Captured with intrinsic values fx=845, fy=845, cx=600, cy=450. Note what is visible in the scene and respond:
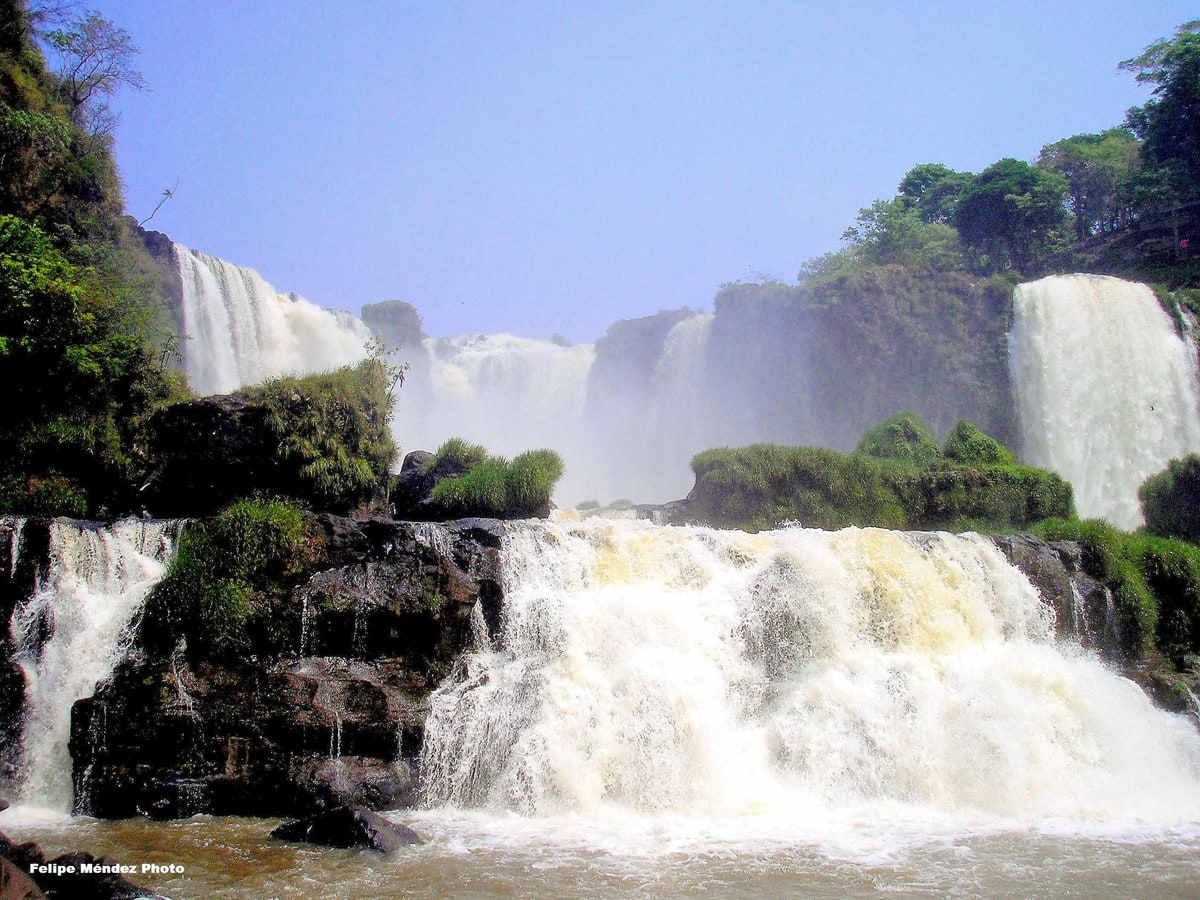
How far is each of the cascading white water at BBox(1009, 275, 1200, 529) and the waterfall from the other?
52.2ft

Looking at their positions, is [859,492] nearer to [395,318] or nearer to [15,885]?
[15,885]

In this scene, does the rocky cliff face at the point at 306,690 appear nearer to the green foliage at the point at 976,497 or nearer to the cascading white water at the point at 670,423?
the green foliage at the point at 976,497

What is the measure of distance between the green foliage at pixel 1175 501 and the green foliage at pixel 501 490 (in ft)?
49.3

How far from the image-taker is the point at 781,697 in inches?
418

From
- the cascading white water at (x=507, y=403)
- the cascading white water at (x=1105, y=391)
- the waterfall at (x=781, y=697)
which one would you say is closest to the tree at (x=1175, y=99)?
the cascading white water at (x=1105, y=391)

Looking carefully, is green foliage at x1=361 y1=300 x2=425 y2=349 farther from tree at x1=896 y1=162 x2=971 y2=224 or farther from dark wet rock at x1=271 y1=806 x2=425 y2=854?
dark wet rock at x1=271 y1=806 x2=425 y2=854

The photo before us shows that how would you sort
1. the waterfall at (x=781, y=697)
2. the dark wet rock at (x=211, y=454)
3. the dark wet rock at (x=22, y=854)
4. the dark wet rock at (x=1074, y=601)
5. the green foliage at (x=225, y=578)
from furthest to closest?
the dark wet rock at (x=1074, y=601) → the dark wet rock at (x=211, y=454) → the green foliage at (x=225, y=578) → the waterfall at (x=781, y=697) → the dark wet rock at (x=22, y=854)

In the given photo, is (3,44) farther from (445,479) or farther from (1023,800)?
(1023,800)

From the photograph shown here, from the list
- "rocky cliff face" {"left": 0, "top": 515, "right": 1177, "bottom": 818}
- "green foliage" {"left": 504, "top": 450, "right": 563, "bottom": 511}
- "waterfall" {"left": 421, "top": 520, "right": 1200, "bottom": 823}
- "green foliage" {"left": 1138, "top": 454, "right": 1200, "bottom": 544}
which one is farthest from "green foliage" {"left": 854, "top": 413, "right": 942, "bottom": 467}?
"rocky cliff face" {"left": 0, "top": 515, "right": 1177, "bottom": 818}

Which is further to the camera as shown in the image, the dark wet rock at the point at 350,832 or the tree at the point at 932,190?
the tree at the point at 932,190

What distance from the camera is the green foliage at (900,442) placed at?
22.1 metres

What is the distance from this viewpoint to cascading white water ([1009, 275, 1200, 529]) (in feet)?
86.5

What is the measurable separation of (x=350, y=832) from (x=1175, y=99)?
4165cm

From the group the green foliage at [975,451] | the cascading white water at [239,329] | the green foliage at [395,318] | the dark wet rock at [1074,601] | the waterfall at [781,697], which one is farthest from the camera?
the green foliage at [395,318]
